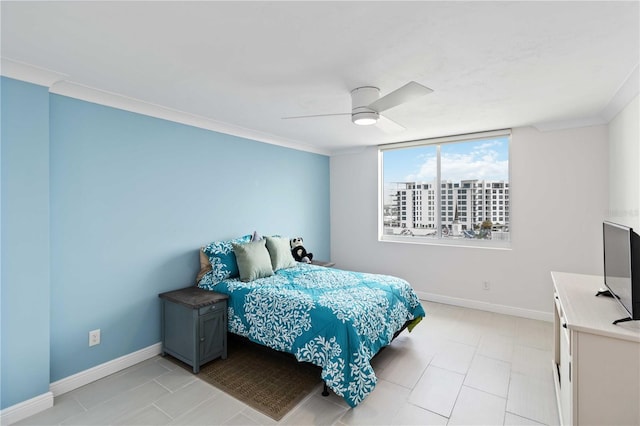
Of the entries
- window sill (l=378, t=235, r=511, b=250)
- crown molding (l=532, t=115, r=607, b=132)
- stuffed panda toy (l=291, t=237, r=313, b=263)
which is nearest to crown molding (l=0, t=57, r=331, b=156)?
stuffed panda toy (l=291, t=237, r=313, b=263)

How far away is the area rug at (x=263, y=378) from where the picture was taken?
7.59ft

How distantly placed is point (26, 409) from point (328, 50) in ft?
10.5

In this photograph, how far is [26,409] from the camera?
2.13 m

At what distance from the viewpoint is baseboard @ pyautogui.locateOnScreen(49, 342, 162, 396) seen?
7.91ft

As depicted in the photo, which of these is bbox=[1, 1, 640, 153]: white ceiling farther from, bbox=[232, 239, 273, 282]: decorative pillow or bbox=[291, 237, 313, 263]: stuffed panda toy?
bbox=[291, 237, 313, 263]: stuffed panda toy

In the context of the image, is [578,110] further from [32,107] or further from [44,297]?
[44,297]

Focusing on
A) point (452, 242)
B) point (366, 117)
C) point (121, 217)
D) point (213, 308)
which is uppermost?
point (366, 117)


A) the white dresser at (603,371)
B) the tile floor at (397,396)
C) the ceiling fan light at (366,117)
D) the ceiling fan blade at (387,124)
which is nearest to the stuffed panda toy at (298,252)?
the tile floor at (397,396)

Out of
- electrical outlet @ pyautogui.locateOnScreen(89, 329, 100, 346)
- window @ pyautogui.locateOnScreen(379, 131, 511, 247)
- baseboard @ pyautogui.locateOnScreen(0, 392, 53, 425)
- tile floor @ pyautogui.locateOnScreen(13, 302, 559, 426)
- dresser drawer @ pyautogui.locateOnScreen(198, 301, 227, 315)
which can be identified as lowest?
tile floor @ pyautogui.locateOnScreen(13, 302, 559, 426)

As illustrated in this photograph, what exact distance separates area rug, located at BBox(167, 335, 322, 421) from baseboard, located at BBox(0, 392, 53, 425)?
0.93 meters

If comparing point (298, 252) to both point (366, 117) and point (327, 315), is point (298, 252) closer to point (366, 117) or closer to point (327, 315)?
point (327, 315)

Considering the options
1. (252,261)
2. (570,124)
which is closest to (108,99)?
(252,261)

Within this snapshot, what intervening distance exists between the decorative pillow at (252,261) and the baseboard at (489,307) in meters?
2.58

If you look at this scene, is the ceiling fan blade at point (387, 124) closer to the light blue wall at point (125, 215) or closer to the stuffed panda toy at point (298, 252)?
the light blue wall at point (125, 215)
